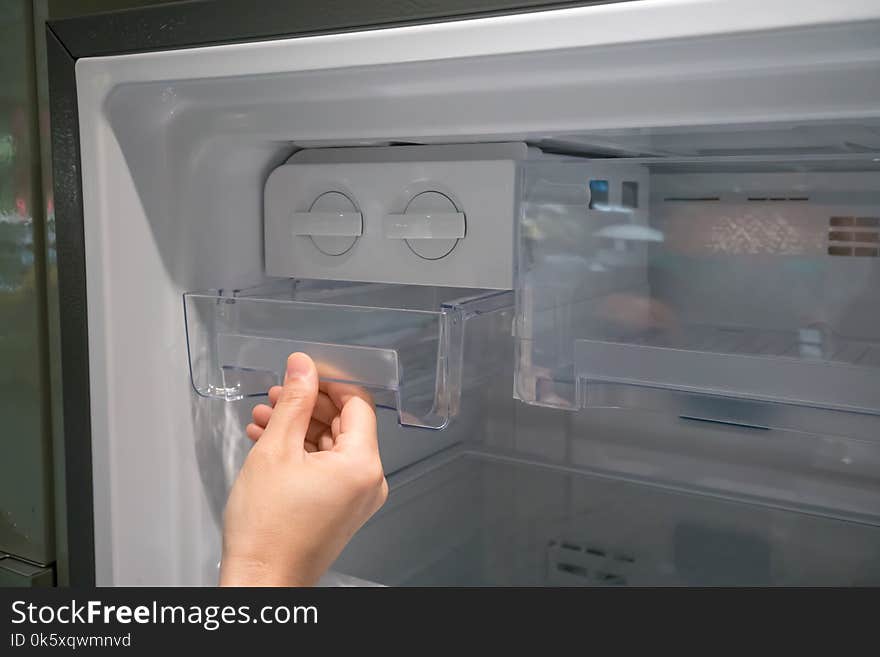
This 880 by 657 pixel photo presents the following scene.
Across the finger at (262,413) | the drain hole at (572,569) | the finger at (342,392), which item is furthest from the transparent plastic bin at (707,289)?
the drain hole at (572,569)

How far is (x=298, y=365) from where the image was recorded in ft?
2.41

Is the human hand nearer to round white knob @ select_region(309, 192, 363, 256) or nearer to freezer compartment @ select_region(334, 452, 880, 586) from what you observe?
round white knob @ select_region(309, 192, 363, 256)

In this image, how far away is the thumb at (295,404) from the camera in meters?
0.70

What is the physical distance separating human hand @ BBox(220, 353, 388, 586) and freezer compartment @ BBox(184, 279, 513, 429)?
0.07m

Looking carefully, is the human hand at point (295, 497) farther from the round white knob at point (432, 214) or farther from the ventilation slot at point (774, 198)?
the ventilation slot at point (774, 198)

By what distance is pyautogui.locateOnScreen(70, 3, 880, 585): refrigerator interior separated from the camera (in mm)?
630

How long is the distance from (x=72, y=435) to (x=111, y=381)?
8 centimetres

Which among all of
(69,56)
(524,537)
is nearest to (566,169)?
(69,56)

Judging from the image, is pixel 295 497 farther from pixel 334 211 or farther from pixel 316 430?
pixel 334 211

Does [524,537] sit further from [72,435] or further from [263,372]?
[72,435]

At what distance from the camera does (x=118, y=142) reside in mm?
776

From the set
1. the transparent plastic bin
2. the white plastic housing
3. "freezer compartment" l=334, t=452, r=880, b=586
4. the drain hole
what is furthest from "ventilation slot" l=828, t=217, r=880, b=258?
the drain hole

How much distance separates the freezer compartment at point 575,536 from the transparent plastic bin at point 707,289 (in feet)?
1.08

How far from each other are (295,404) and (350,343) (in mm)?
155
